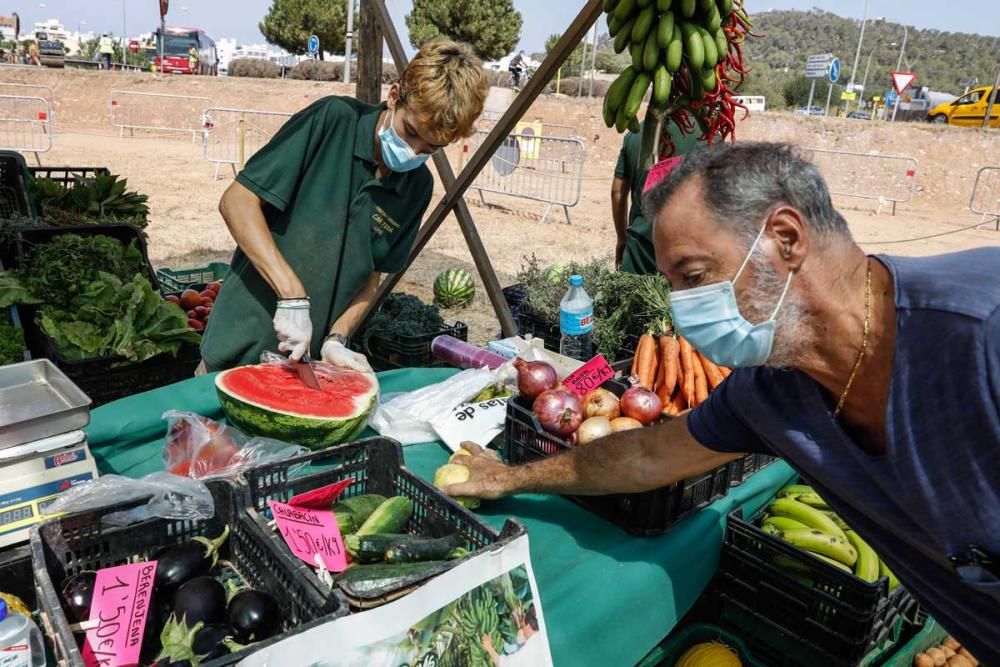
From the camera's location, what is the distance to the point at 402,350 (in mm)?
4863

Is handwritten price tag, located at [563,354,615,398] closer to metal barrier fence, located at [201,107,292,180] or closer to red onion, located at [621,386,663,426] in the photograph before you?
red onion, located at [621,386,663,426]

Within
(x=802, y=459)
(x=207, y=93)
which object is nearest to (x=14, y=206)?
(x=802, y=459)

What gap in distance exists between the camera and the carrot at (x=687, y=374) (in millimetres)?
3017

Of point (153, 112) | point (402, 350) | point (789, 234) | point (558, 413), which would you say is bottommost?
point (402, 350)

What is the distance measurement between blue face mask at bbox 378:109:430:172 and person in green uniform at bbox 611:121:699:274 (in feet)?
6.57

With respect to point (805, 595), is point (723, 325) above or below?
above

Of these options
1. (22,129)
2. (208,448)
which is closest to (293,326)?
(208,448)

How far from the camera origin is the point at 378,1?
15.0 ft

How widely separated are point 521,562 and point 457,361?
244 centimetres

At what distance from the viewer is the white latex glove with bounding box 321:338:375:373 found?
2977mm

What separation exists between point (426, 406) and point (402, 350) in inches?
76.5

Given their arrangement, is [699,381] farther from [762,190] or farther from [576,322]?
[762,190]

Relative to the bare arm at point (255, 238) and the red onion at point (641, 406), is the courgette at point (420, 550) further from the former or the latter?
the bare arm at point (255, 238)

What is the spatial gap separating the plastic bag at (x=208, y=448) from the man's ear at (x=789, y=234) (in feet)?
5.40
